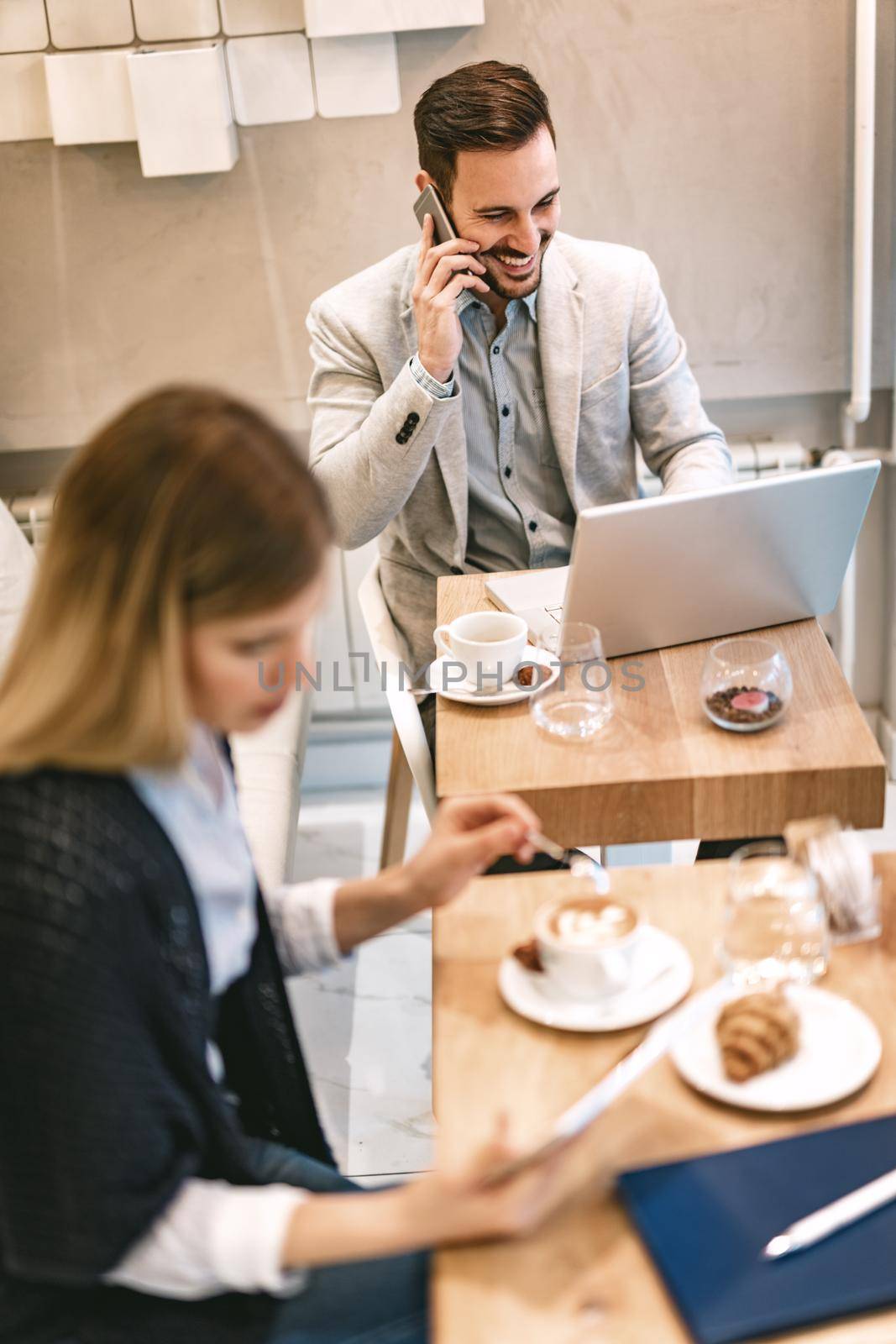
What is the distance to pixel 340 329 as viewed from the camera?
2068mm

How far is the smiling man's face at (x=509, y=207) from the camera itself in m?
1.89

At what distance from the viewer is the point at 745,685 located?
142 centimetres

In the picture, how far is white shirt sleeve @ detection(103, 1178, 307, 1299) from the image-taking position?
830mm

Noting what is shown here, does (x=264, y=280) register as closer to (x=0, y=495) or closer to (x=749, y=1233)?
(x=0, y=495)

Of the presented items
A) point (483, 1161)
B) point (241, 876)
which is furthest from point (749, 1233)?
point (241, 876)

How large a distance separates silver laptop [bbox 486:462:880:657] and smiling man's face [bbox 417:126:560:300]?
25.1 inches

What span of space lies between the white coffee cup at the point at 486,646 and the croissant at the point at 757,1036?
63 centimetres

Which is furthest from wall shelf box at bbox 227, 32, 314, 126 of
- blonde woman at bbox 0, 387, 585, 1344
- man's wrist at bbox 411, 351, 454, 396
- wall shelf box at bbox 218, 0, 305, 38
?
blonde woman at bbox 0, 387, 585, 1344

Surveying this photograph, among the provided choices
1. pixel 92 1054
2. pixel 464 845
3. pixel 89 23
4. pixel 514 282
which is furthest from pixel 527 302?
pixel 92 1054

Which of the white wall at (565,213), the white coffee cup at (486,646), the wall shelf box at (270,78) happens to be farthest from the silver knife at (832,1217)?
the wall shelf box at (270,78)

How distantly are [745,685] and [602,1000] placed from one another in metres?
0.54

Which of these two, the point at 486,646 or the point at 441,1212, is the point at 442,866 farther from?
the point at 486,646

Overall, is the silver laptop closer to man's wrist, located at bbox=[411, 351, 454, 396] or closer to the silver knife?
man's wrist, located at bbox=[411, 351, 454, 396]

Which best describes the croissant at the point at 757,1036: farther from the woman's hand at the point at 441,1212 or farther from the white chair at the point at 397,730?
the white chair at the point at 397,730
